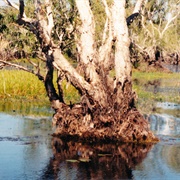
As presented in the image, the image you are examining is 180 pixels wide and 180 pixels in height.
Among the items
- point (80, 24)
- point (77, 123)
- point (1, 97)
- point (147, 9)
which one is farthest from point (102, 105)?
point (147, 9)

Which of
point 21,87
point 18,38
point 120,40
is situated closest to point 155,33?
point 18,38

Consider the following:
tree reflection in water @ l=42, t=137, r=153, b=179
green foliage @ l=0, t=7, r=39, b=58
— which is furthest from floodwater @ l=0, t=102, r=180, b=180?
green foliage @ l=0, t=7, r=39, b=58

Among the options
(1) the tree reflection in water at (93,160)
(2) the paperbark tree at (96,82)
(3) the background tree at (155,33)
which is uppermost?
(3) the background tree at (155,33)

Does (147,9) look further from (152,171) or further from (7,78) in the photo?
(152,171)

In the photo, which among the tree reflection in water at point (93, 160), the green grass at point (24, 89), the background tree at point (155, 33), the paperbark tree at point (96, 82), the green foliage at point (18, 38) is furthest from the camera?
the background tree at point (155, 33)

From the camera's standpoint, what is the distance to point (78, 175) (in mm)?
9391

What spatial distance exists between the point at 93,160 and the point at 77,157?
41 centimetres

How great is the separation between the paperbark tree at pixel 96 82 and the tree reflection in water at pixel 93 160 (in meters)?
0.42

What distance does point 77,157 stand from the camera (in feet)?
35.9

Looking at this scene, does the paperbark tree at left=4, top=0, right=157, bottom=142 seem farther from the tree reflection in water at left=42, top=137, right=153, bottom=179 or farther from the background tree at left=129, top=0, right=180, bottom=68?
the background tree at left=129, top=0, right=180, bottom=68

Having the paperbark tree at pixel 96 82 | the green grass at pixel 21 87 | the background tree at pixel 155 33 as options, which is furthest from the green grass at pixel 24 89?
the background tree at pixel 155 33

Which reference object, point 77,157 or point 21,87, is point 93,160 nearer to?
point 77,157

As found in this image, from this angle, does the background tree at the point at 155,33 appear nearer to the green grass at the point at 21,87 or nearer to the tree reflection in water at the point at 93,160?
the green grass at the point at 21,87

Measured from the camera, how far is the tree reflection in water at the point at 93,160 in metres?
9.50
